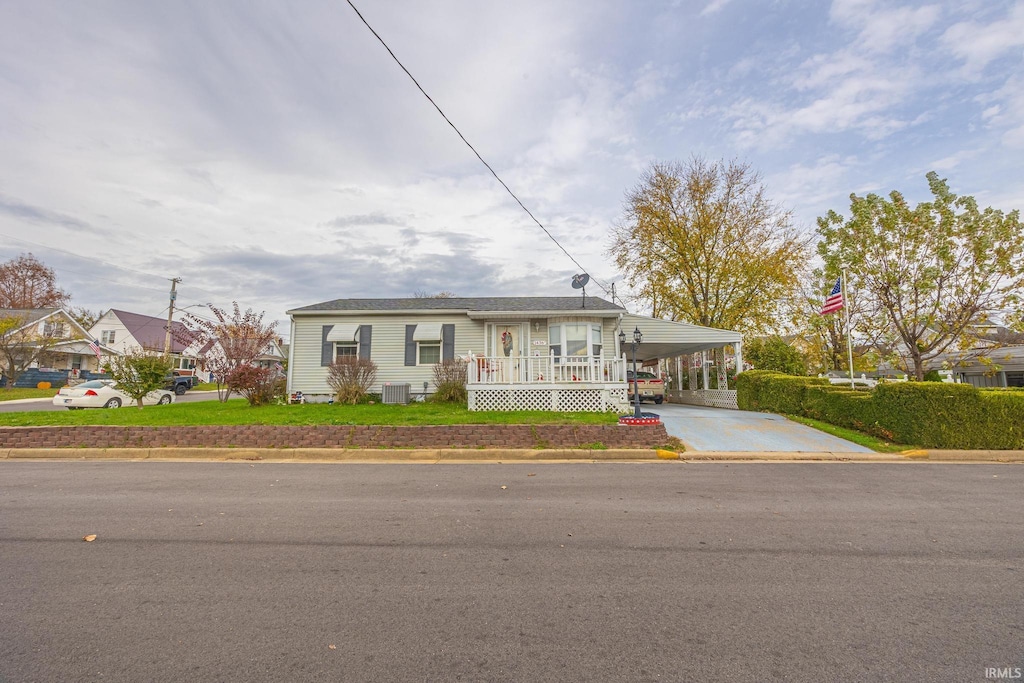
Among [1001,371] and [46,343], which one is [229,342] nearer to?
[46,343]

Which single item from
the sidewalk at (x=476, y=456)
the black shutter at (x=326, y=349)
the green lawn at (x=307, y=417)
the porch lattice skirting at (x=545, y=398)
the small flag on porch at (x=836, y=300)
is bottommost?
the sidewalk at (x=476, y=456)

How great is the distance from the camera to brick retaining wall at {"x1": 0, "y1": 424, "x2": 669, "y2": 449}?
980 centimetres

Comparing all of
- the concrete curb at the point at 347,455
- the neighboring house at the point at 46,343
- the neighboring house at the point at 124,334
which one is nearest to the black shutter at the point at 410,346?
the concrete curb at the point at 347,455

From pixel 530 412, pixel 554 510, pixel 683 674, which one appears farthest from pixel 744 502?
pixel 530 412

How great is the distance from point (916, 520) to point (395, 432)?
27.1 ft

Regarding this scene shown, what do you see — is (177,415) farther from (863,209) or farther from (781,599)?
(863,209)

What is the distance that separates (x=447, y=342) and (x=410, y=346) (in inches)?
51.8

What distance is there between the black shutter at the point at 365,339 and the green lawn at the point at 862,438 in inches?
535

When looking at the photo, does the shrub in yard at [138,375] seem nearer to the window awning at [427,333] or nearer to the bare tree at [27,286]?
the window awning at [427,333]

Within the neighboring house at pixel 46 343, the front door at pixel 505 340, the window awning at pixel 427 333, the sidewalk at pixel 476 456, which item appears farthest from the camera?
the neighboring house at pixel 46 343

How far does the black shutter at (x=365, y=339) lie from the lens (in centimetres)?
1706

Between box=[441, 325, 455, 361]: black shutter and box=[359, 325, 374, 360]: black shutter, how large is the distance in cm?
256

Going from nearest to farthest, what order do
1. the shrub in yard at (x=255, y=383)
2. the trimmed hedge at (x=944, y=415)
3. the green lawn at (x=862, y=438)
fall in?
the trimmed hedge at (x=944, y=415)
the green lawn at (x=862, y=438)
the shrub in yard at (x=255, y=383)

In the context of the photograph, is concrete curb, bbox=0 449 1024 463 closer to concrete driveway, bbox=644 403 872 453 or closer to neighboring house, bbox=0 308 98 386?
concrete driveway, bbox=644 403 872 453
